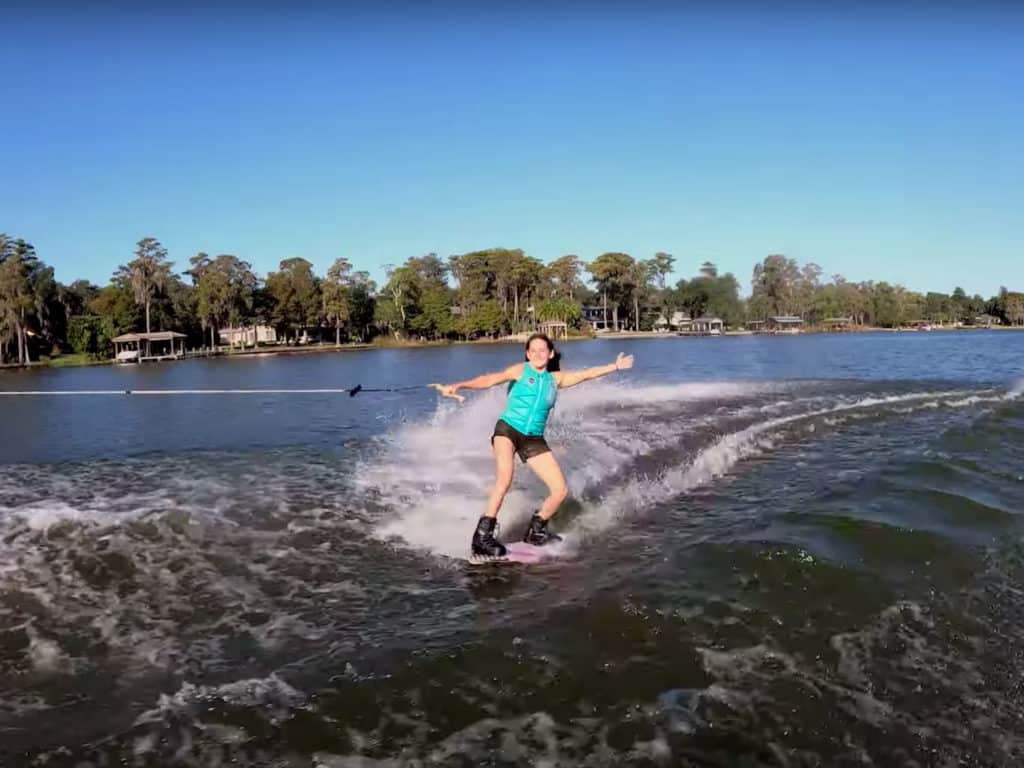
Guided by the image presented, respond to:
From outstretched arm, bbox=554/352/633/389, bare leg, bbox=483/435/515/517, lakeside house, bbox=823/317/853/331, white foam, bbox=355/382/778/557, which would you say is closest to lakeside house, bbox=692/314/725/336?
lakeside house, bbox=823/317/853/331

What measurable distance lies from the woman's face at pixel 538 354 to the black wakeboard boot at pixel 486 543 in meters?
1.57

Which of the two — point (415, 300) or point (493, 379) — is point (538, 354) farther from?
point (415, 300)

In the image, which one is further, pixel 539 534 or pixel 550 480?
pixel 550 480

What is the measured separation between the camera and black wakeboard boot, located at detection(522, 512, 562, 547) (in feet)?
22.7

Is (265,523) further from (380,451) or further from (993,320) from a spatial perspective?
(993,320)

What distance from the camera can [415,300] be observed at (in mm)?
123375

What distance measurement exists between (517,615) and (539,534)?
5.50 ft

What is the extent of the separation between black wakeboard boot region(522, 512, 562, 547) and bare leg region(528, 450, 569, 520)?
62mm

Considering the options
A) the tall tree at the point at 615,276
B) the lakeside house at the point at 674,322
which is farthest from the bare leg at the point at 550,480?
the lakeside house at the point at 674,322

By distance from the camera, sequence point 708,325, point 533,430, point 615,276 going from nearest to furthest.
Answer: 1. point 533,430
2. point 615,276
3. point 708,325

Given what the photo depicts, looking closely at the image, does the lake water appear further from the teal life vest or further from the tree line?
the tree line

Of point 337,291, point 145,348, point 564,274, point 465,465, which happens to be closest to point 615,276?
point 564,274

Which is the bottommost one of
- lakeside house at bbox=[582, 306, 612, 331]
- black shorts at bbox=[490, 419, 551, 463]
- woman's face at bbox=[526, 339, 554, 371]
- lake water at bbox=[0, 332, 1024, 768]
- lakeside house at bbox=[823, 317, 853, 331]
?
lake water at bbox=[0, 332, 1024, 768]

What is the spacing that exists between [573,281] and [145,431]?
424 ft
